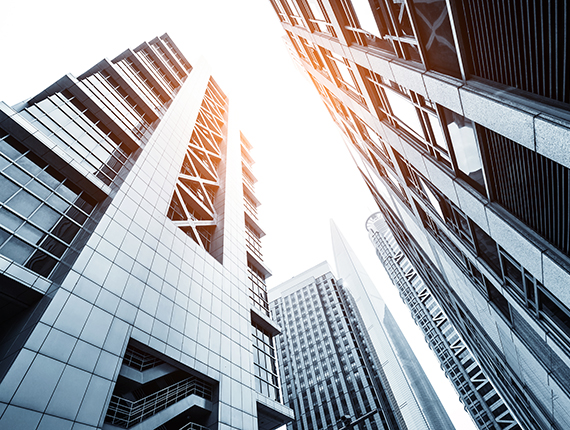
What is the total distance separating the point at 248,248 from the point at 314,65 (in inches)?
907

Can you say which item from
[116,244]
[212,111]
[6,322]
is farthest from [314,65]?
[212,111]

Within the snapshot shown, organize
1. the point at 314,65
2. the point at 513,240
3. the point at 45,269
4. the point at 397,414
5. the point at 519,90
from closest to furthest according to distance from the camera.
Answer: the point at 519,90
the point at 513,240
the point at 45,269
the point at 314,65
the point at 397,414

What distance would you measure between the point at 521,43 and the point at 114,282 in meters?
19.0

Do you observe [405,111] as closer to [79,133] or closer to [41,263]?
[41,263]

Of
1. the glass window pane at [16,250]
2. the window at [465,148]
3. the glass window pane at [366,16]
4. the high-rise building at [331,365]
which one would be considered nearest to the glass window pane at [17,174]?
the glass window pane at [16,250]

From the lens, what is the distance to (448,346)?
335 feet

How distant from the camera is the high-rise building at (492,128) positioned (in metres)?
5.56

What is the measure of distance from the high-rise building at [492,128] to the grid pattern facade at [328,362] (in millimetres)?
97176

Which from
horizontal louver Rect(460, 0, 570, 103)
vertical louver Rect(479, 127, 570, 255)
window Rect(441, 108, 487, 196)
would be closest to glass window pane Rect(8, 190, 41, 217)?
window Rect(441, 108, 487, 196)

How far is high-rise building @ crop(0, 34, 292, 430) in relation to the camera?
13.4m

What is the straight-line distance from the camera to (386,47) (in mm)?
11680

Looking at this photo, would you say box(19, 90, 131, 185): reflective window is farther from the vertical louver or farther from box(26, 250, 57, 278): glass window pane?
the vertical louver

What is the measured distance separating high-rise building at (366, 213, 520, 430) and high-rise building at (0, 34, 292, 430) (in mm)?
50917

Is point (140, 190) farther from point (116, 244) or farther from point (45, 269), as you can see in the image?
A: point (45, 269)
